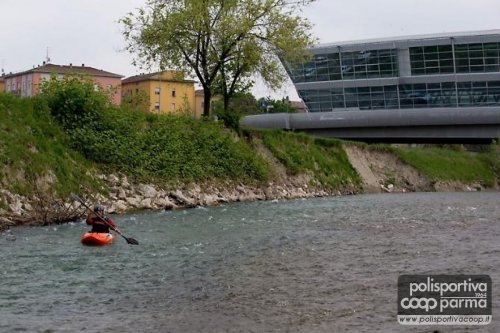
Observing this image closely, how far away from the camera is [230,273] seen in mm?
13734

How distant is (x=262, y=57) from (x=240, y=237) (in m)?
27.0

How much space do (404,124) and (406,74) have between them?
1392 cm

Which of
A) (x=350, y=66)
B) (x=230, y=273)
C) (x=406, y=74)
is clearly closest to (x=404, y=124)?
(x=406, y=74)

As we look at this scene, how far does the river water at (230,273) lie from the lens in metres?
9.95

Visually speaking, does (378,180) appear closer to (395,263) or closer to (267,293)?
(395,263)

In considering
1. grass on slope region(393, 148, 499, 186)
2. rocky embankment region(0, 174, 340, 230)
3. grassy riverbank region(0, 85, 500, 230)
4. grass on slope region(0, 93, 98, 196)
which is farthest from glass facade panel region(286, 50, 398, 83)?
grass on slope region(0, 93, 98, 196)

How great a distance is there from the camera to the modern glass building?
253ft

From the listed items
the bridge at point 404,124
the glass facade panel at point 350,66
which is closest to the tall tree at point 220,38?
the bridge at point 404,124

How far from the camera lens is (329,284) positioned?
1259 cm

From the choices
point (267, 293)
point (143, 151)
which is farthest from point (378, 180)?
point (267, 293)

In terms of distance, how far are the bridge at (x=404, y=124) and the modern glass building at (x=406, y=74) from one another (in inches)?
229

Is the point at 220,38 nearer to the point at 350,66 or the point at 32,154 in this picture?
the point at 32,154

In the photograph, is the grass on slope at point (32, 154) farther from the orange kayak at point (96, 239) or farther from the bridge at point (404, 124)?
the bridge at point (404, 124)

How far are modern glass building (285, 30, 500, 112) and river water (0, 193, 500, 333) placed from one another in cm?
5756
